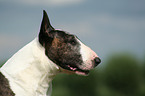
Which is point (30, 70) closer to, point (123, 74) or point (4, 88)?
point (4, 88)

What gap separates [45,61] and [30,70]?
1.10 ft

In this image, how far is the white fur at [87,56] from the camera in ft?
18.5

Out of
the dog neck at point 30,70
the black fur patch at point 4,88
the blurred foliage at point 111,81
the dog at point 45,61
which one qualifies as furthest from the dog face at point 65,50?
the blurred foliage at point 111,81

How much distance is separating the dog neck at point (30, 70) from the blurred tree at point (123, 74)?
32595 mm

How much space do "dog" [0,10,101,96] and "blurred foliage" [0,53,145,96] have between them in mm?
31314

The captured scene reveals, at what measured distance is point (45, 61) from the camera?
5551 mm

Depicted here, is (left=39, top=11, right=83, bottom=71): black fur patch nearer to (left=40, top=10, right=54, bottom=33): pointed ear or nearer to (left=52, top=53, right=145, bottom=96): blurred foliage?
(left=40, top=10, right=54, bottom=33): pointed ear

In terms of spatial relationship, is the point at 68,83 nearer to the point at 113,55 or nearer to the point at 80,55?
the point at 113,55

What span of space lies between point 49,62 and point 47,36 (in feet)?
1.70

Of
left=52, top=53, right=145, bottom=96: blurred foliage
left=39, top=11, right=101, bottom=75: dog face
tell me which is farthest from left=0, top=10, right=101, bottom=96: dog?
left=52, top=53, right=145, bottom=96: blurred foliage

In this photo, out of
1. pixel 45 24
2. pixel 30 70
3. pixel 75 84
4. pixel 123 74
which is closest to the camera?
pixel 30 70

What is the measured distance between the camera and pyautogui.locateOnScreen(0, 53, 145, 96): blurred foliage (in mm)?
38000

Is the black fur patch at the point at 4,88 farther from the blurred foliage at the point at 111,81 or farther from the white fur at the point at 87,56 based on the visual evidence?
the blurred foliage at the point at 111,81

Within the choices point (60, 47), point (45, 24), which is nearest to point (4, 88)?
point (60, 47)
